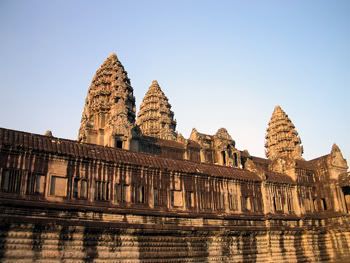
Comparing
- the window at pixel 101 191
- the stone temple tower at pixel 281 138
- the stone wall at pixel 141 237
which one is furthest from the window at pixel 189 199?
the stone temple tower at pixel 281 138

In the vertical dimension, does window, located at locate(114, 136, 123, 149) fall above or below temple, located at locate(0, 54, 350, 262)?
above

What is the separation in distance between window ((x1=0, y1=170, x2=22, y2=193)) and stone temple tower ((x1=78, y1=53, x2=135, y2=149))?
954 inches

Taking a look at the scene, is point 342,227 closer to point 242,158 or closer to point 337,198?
point 337,198

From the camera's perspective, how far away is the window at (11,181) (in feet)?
75.4

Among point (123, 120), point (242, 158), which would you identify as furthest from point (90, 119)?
point (242, 158)

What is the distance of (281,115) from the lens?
85.2 metres

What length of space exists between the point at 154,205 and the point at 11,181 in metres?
11.1

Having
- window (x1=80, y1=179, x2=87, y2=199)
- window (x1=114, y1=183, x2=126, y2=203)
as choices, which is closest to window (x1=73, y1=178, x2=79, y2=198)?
window (x1=80, y1=179, x2=87, y2=199)

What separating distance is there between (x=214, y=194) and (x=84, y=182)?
12.7 meters

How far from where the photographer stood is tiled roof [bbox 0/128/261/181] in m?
24.7

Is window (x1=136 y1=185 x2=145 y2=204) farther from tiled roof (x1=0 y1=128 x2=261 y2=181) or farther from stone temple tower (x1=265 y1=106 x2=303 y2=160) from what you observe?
stone temple tower (x1=265 y1=106 x2=303 y2=160)

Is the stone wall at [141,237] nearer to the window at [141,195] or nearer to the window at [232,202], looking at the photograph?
the window at [232,202]

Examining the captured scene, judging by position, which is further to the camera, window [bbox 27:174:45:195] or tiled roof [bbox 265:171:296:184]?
tiled roof [bbox 265:171:296:184]

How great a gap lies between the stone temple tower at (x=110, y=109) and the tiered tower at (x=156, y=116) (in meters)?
21.2
